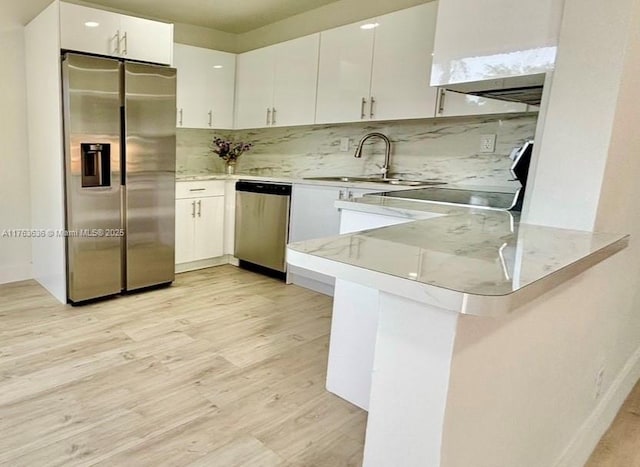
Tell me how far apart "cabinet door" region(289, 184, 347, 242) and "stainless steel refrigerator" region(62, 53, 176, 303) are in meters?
1.01

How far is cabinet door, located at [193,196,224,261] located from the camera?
3.98m

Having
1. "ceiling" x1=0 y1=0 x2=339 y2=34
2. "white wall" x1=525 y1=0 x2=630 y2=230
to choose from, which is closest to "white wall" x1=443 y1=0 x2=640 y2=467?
"white wall" x1=525 y1=0 x2=630 y2=230

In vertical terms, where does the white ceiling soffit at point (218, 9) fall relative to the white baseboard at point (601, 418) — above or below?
above

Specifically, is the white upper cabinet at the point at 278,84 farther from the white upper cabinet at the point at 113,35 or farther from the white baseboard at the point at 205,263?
the white baseboard at the point at 205,263

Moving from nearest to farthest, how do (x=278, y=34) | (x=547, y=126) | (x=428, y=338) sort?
(x=428, y=338) < (x=547, y=126) < (x=278, y=34)

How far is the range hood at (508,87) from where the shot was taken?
4.97ft

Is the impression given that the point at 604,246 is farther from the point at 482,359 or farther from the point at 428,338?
the point at 428,338

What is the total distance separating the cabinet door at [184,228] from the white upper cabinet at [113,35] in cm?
121

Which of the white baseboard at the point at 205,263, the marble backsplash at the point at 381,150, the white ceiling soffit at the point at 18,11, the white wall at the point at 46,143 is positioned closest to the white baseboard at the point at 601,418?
the marble backsplash at the point at 381,150

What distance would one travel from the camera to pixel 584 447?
1.69 meters

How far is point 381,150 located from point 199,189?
1696 mm

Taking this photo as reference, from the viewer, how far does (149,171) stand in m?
3.21

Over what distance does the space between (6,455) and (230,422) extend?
2.67 ft

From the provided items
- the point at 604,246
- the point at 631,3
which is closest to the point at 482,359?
the point at 604,246
